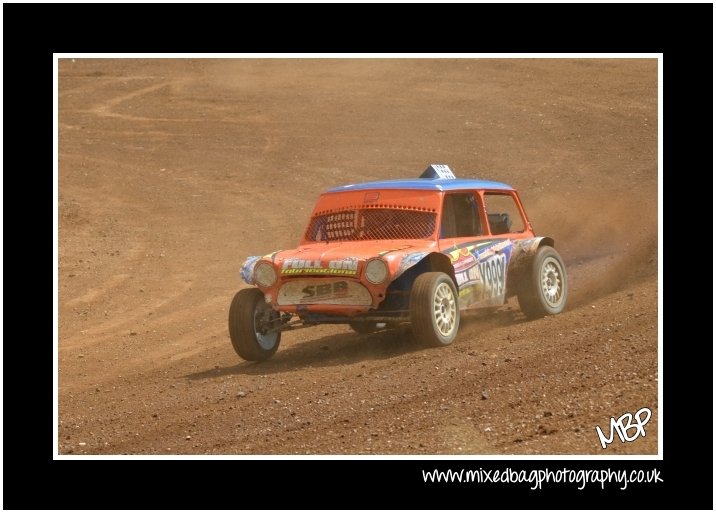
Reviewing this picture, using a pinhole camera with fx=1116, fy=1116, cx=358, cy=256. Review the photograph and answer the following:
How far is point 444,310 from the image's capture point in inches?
426

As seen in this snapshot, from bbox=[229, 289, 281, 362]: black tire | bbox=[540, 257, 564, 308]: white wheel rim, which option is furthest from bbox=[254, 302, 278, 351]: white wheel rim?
bbox=[540, 257, 564, 308]: white wheel rim

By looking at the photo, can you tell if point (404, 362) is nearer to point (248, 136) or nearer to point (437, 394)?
point (437, 394)

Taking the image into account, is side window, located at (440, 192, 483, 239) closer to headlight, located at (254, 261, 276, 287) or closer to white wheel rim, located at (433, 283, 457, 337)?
white wheel rim, located at (433, 283, 457, 337)

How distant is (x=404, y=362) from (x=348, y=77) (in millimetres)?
22110

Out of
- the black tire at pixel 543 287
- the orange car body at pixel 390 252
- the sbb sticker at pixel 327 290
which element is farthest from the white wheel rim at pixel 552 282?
the sbb sticker at pixel 327 290

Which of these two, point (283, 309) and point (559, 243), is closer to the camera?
point (283, 309)

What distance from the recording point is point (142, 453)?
8586 millimetres

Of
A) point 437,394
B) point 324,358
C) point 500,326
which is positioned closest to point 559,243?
point 500,326

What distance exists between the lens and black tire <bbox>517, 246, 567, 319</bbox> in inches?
480

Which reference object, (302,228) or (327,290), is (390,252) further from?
(302,228)

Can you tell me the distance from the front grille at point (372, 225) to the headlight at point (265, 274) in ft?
3.36

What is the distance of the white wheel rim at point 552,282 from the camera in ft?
40.7

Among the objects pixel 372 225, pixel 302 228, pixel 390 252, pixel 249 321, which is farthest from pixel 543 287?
pixel 302 228

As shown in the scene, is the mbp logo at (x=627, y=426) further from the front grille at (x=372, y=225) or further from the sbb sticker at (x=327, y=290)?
the front grille at (x=372, y=225)
